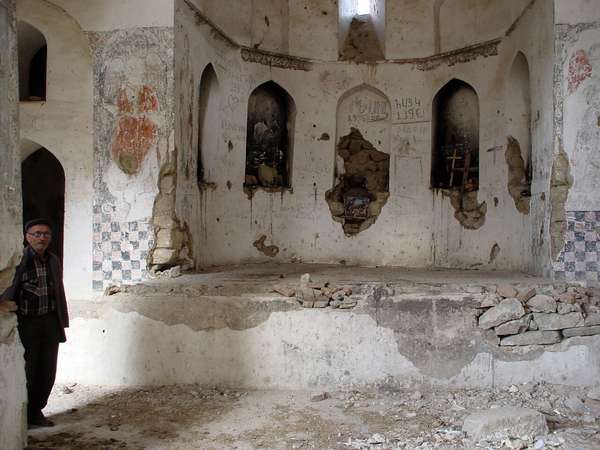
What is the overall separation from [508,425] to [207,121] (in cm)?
601

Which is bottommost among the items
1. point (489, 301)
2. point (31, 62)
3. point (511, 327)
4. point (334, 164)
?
point (511, 327)

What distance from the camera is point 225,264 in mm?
9008

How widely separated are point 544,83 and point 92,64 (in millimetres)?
5561

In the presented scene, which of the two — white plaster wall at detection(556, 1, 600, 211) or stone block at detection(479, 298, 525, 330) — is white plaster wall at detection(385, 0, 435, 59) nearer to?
white plaster wall at detection(556, 1, 600, 211)

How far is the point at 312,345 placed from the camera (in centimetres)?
589

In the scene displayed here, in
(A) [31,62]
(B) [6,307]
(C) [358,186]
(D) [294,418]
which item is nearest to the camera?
(B) [6,307]

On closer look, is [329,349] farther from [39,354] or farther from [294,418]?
[39,354]

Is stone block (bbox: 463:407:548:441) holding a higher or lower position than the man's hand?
lower

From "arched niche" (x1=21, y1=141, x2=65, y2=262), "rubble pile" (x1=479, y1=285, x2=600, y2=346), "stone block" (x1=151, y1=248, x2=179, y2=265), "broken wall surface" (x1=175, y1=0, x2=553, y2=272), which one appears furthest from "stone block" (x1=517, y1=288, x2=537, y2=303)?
"arched niche" (x1=21, y1=141, x2=65, y2=262)

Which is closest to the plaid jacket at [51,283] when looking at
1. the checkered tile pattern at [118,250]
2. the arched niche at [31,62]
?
the checkered tile pattern at [118,250]

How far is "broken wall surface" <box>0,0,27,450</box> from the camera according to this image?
3709 mm

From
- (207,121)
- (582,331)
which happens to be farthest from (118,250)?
(582,331)

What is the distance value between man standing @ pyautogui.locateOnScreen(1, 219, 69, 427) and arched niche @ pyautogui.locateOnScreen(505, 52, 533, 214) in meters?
6.09

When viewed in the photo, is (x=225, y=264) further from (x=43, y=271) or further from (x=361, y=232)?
(x=43, y=271)
